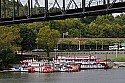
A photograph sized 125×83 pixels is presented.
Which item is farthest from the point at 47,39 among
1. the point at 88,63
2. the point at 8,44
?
the point at 8,44

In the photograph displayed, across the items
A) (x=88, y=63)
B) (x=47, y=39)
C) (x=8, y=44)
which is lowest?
(x=88, y=63)

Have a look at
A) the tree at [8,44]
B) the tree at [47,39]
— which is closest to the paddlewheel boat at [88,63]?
the tree at [47,39]

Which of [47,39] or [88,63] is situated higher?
[47,39]

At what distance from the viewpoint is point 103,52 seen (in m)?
105

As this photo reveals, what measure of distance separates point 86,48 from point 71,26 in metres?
6.82

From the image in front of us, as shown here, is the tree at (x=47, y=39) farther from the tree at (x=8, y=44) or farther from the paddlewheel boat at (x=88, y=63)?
the tree at (x=8, y=44)

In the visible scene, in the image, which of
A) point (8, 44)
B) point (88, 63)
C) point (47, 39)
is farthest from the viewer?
point (47, 39)

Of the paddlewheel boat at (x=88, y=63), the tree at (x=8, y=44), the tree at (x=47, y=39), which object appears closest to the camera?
the tree at (x=8, y=44)

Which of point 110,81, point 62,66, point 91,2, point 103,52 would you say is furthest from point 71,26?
point 91,2

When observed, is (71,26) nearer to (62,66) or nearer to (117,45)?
(117,45)

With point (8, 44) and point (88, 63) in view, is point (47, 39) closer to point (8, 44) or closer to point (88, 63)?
point (88, 63)

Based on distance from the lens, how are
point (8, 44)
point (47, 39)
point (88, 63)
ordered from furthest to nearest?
point (47, 39), point (88, 63), point (8, 44)

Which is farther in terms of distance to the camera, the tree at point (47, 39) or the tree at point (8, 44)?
the tree at point (47, 39)

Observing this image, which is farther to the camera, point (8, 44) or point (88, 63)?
point (88, 63)
